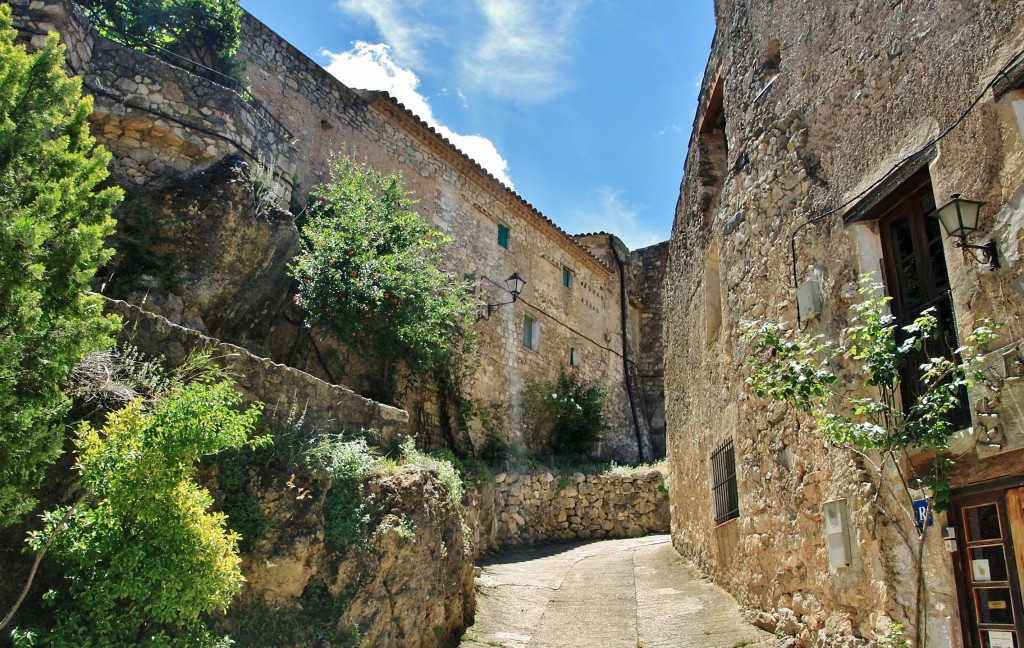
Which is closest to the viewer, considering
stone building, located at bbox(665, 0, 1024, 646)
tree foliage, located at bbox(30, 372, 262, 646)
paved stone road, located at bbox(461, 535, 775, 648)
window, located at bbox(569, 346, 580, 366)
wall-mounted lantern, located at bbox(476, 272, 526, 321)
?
stone building, located at bbox(665, 0, 1024, 646)

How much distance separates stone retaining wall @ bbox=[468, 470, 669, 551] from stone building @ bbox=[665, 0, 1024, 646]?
20.4ft

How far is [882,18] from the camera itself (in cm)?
547

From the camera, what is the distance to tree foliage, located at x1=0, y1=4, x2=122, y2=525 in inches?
165

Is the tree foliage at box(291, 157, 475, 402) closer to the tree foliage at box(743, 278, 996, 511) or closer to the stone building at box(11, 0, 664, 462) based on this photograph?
the stone building at box(11, 0, 664, 462)

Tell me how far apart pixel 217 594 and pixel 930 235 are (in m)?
5.23

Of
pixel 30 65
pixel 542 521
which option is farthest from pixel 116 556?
pixel 542 521

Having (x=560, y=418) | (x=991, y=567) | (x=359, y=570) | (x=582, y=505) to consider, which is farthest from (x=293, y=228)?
(x=991, y=567)

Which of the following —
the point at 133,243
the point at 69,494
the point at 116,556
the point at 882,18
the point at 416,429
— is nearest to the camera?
the point at 116,556

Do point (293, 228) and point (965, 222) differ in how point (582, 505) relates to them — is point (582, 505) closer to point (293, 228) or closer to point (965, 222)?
point (293, 228)

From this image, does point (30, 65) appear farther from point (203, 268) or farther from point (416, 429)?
point (416, 429)

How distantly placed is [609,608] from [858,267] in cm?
486

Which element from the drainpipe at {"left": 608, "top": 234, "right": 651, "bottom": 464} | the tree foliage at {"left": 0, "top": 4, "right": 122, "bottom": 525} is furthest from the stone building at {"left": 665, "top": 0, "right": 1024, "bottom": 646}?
the drainpipe at {"left": 608, "top": 234, "right": 651, "bottom": 464}

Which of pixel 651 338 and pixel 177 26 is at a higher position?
pixel 177 26

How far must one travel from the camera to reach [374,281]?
11.6m
